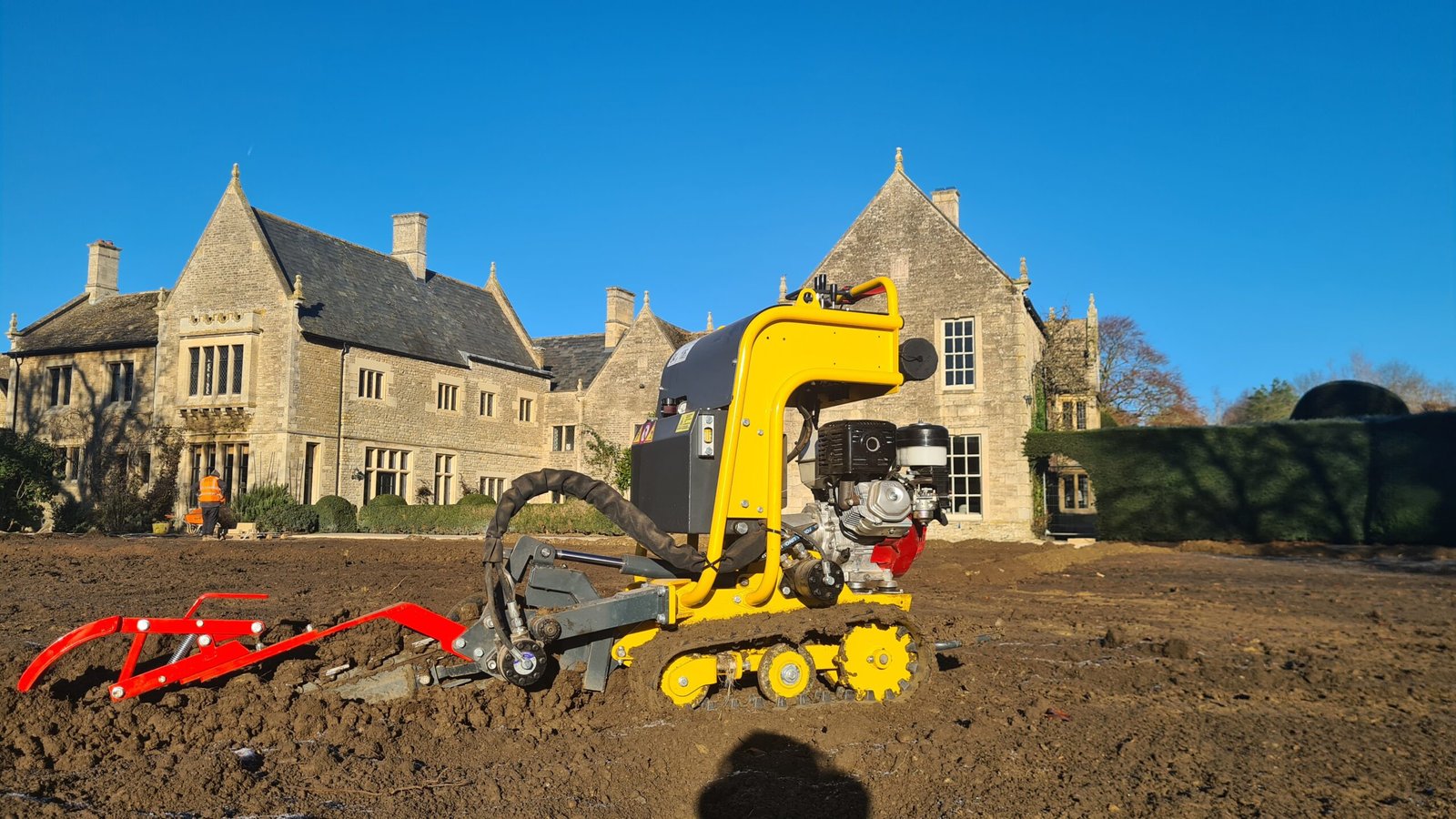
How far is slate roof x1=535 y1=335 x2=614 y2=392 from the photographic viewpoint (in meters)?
38.7

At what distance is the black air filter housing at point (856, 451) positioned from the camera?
6188 mm

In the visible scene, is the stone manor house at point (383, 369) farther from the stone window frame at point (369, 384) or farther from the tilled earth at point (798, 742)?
the tilled earth at point (798, 742)

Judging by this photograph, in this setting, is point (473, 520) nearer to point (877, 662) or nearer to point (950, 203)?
point (950, 203)

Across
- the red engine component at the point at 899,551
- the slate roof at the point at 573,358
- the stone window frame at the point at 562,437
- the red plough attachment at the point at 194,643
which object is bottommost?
the red plough attachment at the point at 194,643

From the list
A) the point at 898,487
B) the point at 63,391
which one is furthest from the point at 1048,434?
the point at 63,391

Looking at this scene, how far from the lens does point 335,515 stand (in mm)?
27000

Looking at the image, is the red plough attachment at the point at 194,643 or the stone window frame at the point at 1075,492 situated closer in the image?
the red plough attachment at the point at 194,643

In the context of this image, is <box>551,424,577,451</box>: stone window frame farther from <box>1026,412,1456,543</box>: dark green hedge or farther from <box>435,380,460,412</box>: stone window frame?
<box>1026,412,1456,543</box>: dark green hedge

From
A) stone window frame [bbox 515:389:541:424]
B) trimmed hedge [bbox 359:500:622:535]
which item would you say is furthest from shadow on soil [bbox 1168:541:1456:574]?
stone window frame [bbox 515:389:541:424]

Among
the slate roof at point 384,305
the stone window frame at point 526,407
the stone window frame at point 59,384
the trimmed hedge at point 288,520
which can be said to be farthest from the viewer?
the stone window frame at point 526,407

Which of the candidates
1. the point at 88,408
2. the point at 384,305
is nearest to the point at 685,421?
the point at 384,305

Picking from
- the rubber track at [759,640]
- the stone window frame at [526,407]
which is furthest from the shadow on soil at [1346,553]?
the stone window frame at [526,407]

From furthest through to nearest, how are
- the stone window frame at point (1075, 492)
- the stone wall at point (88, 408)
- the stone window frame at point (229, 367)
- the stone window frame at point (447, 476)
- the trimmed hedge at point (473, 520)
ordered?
the stone window frame at point (1075, 492), the stone window frame at point (447, 476), the stone wall at point (88, 408), the stone window frame at point (229, 367), the trimmed hedge at point (473, 520)

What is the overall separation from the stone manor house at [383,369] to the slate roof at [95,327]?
0.28 feet
